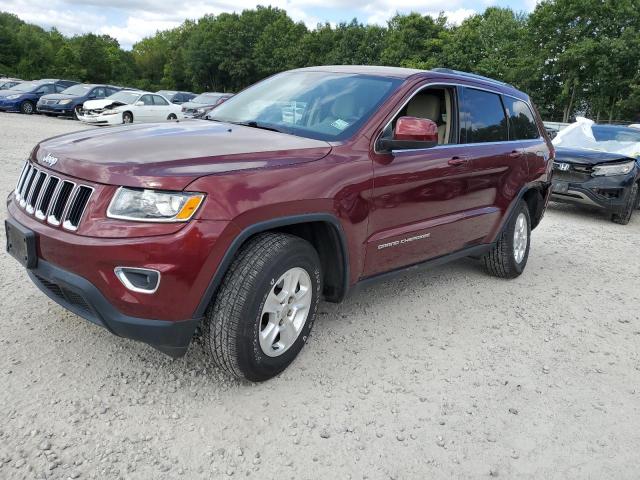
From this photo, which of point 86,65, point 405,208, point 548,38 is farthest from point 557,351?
point 86,65

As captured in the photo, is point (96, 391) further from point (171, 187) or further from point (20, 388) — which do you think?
point (171, 187)

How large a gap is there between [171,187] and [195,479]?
1.30m

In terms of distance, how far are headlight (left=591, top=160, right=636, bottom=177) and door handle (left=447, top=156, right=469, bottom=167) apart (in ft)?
19.4

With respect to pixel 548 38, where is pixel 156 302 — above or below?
below

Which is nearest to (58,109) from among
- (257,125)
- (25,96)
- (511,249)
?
(25,96)

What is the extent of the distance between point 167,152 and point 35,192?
85 cm

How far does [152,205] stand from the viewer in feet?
8.48

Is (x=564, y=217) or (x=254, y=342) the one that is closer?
(x=254, y=342)

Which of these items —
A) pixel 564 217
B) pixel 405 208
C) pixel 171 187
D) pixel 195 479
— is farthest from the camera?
pixel 564 217

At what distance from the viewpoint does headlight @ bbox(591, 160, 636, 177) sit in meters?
9.09

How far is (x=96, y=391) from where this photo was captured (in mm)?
2936

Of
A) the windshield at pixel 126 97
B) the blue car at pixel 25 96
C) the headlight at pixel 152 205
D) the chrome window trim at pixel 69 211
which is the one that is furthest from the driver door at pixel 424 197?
the blue car at pixel 25 96

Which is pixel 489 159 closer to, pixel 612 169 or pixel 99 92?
pixel 612 169

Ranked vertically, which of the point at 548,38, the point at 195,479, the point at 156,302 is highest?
the point at 548,38
